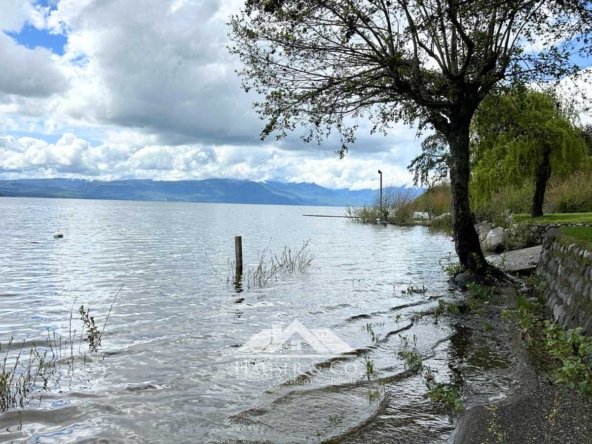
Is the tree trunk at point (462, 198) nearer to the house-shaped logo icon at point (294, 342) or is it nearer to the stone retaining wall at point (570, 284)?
the stone retaining wall at point (570, 284)

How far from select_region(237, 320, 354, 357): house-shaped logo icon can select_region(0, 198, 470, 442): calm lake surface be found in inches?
3.2

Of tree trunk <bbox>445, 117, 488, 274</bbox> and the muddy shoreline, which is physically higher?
tree trunk <bbox>445, 117, 488, 274</bbox>

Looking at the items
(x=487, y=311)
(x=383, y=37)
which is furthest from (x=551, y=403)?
(x=383, y=37)

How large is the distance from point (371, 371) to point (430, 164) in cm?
1950

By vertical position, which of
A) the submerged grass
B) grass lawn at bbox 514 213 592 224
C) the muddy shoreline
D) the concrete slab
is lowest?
the submerged grass

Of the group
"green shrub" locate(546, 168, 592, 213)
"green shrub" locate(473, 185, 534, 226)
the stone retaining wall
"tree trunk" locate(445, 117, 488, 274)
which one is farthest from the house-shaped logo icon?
"green shrub" locate(546, 168, 592, 213)

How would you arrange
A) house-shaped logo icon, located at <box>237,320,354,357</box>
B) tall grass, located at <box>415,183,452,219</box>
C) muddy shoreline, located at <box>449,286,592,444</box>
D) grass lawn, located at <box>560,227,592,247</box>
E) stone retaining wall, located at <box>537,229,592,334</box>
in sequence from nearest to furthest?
muddy shoreline, located at <box>449,286,592,444</box>, stone retaining wall, located at <box>537,229,592,334</box>, grass lawn, located at <box>560,227,592,247</box>, house-shaped logo icon, located at <box>237,320,354,357</box>, tall grass, located at <box>415,183,452,219</box>

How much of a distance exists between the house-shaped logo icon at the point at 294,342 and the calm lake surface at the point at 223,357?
0.08m

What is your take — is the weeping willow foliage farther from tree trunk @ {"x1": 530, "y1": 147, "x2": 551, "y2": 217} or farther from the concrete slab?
the concrete slab

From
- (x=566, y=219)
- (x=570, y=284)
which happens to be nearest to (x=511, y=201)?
(x=566, y=219)

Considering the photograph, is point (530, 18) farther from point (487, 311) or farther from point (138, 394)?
point (138, 394)

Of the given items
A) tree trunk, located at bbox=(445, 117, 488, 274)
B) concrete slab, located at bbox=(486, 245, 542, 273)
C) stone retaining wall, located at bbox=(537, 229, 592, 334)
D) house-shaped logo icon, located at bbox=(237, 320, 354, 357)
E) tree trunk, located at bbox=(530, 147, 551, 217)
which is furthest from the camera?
tree trunk, located at bbox=(530, 147, 551, 217)

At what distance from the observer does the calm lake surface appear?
636 cm

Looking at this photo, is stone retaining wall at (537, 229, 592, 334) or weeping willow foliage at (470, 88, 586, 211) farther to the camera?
weeping willow foliage at (470, 88, 586, 211)
